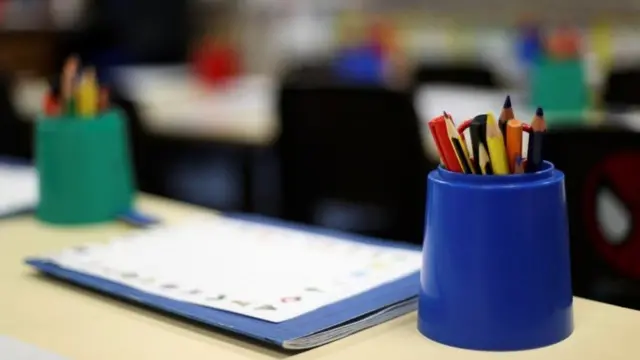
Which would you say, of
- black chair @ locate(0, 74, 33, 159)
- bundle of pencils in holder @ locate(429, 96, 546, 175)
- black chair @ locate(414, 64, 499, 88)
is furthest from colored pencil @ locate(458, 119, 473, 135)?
black chair @ locate(414, 64, 499, 88)

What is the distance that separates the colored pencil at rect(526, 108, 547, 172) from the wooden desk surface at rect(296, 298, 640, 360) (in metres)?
0.16

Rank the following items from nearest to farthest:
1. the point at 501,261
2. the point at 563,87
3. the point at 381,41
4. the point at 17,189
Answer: the point at 501,261
the point at 17,189
the point at 563,87
the point at 381,41

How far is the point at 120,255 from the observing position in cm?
113

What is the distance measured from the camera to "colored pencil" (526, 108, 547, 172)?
2.74ft

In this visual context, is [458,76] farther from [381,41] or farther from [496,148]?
[496,148]

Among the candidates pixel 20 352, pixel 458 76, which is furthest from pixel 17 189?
pixel 458 76

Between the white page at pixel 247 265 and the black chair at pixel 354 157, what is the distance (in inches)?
38.3

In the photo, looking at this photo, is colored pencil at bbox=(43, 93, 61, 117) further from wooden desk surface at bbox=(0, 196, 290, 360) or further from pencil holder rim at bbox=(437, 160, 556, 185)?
pencil holder rim at bbox=(437, 160, 556, 185)

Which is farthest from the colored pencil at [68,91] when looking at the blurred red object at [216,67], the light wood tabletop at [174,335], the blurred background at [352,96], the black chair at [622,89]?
the blurred red object at [216,67]

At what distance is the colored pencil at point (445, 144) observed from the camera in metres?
0.86

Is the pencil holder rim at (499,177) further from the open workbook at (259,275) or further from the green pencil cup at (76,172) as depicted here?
the green pencil cup at (76,172)

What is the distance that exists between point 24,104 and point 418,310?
7.30 ft

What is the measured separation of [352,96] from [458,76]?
1134 millimetres

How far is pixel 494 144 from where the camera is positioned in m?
0.84
